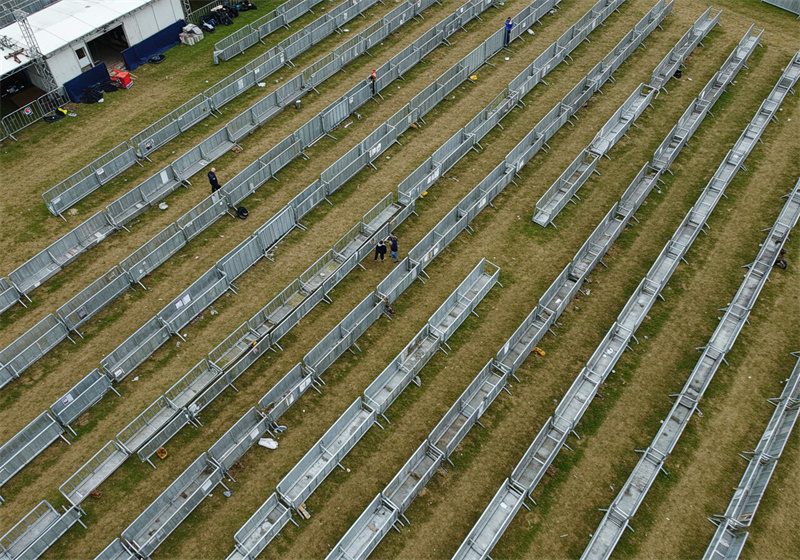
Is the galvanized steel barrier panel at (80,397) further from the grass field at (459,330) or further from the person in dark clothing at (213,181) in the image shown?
the person in dark clothing at (213,181)

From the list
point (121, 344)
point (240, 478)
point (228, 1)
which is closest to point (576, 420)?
point (240, 478)

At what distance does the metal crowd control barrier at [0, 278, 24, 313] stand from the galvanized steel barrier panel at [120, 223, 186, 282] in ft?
13.2

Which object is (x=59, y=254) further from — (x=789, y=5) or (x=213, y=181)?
(x=789, y=5)

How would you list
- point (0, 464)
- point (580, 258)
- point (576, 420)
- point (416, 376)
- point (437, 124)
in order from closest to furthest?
point (0, 464) → point (576, 420) → point (416, 376) → point (580, 258) → point (437, 124)

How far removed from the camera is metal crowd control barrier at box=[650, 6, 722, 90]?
3734 centimetres

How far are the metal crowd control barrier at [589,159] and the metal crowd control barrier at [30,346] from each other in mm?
19935

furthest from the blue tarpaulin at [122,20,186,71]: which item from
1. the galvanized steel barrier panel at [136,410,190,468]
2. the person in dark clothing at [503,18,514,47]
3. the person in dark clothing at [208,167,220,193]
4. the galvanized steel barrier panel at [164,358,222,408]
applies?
the galvanized steel barrier panel at [136,410,190,468]

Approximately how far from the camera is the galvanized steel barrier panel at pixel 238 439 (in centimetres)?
2019

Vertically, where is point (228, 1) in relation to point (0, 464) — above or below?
above

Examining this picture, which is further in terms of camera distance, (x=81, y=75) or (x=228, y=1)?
(x=228, y=1)

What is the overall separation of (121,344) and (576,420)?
1592cm

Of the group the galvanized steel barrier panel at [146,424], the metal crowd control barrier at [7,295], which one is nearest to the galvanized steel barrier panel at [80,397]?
the galvanized steel barrier panel at [146,424]

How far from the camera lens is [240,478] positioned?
2058 cm

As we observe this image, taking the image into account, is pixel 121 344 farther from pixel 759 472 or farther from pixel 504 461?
pixel 759 472
